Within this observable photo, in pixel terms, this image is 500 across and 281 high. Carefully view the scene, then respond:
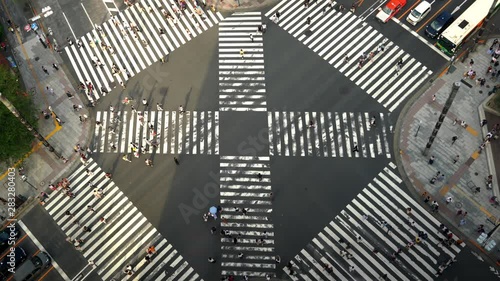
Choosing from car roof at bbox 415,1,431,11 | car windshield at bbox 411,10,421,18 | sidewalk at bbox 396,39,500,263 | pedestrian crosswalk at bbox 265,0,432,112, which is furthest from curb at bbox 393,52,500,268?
car roof at bbox 415,1,431,11

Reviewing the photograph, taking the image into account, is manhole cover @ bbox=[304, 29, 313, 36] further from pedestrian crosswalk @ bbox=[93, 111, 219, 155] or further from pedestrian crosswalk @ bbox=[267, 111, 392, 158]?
pedestrian crosswalk @ bbox=[93, 111, 219, 155]

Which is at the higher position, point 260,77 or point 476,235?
point 260,77

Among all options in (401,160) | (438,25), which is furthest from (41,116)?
(438,25)

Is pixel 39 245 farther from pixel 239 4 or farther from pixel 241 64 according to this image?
pixel 239 4

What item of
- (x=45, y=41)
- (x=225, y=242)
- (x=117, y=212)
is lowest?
(x=225, y=242)

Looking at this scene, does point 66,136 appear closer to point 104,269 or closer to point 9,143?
point 9,143

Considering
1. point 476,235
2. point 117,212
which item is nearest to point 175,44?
point 117,212
